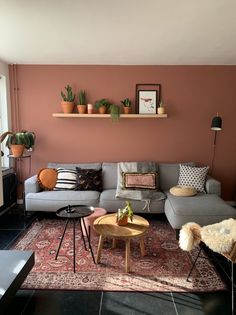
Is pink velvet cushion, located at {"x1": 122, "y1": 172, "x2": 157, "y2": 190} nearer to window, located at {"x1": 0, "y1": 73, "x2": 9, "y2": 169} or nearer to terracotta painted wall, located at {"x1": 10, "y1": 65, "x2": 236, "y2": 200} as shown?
terracotta painted wall, located at {"x1": 10, "y1": 65, "x2": 236, "y2": 200}

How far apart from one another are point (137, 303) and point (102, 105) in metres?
2.91

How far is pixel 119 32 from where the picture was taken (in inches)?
108

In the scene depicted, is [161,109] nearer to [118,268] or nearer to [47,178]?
[47,178]

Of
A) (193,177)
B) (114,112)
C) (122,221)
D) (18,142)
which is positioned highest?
(114,112)

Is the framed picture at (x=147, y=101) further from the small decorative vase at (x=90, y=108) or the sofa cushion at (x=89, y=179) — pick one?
the sofa cushion at (x=89, y=179)

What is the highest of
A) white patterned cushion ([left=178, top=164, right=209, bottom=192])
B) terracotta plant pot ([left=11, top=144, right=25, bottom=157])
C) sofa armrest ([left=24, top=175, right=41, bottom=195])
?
terracotta plant pot ([left=11, top=144, right=25, bottom=157])

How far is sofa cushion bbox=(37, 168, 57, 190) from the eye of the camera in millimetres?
3705

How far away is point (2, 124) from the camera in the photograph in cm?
415

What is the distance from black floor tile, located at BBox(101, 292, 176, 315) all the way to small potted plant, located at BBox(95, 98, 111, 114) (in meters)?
2.76

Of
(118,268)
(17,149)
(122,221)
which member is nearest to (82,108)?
(17,149)

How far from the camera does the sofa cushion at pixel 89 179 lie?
3.76 m

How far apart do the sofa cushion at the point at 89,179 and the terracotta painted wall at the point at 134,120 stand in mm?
460

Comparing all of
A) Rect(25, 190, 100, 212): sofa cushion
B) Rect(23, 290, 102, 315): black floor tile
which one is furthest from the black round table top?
Rect(25, 190, 100, 212): sofa cushion

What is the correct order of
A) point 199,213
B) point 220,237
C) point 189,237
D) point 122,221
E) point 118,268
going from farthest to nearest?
point 199,213 < point 122,221 < point 118,268 < point 189,237 < point 220,237
